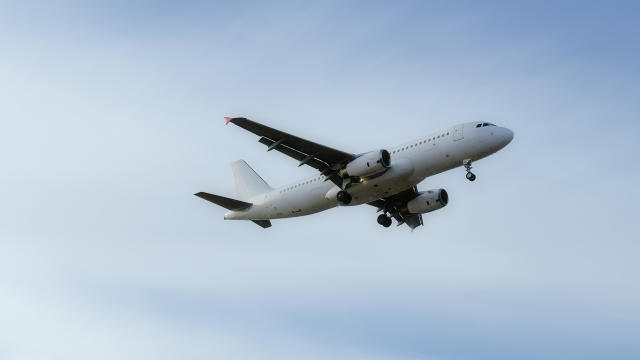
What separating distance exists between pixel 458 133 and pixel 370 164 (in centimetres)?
522

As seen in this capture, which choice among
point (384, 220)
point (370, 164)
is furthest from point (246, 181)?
point (370, 164)

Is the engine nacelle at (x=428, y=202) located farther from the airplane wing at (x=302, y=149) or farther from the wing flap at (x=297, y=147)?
the wing flap at (x=297, y=147)

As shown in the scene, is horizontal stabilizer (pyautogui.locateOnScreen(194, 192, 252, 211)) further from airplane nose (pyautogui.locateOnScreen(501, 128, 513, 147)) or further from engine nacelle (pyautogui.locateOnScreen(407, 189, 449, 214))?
airplane nose (pyautogui.locateOnScreen(501, 128, 513, 147))

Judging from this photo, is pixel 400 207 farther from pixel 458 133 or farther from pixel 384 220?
pixel 458 133

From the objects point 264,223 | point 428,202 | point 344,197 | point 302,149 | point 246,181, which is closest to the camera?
point 302,149

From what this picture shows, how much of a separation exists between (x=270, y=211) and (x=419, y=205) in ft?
32.3

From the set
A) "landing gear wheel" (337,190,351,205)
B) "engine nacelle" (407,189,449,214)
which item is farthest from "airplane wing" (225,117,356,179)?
"engine nacelle" (407,189,449,214)

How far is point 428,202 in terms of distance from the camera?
176 feet

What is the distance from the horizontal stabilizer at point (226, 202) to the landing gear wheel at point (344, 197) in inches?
307

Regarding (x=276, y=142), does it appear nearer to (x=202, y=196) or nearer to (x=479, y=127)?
(x=202, y=196)

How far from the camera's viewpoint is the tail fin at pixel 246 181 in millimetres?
56906

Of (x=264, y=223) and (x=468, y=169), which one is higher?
(x=468, y=169)

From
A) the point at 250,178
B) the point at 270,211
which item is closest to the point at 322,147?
the point at 270,211

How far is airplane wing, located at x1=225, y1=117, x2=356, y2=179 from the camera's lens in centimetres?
4588
